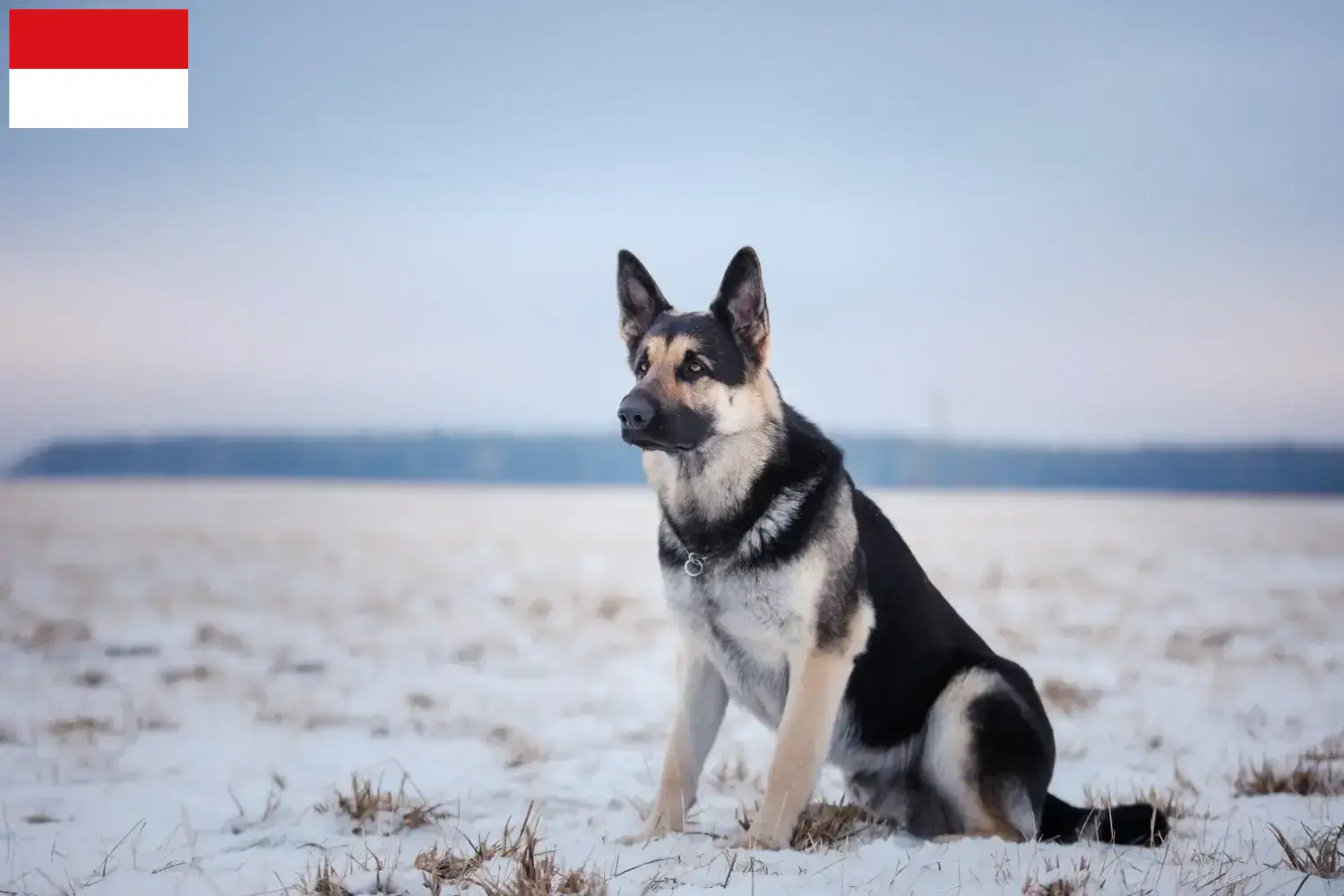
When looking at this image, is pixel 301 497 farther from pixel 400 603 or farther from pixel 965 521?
pixel 400 603

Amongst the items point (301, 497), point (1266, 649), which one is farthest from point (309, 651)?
point (301, 497)

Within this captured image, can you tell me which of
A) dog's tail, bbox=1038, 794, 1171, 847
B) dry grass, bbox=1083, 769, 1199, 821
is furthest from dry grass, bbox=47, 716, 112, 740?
dry grass, bbox=1083, 769, 1199, 821

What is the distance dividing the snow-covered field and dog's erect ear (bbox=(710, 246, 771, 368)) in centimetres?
212

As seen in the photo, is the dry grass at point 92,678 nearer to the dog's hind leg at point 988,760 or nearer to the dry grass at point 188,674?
the dry grass at point 188,674

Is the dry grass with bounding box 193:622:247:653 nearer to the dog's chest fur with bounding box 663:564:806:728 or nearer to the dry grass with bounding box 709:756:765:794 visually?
the dry grass with bounding box 709:756:765:794

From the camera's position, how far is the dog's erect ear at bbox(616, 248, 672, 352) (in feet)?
15.8

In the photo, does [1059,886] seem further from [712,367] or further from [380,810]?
[380,810]

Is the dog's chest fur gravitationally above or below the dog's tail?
above

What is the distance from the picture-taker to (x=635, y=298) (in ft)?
16.0

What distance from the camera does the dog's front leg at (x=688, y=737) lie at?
4.62 metres

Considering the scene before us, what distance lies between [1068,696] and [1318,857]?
420cm

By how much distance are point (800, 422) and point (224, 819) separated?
3286mm

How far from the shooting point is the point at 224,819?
4.96 m

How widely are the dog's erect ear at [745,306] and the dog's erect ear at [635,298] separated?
0.34m
